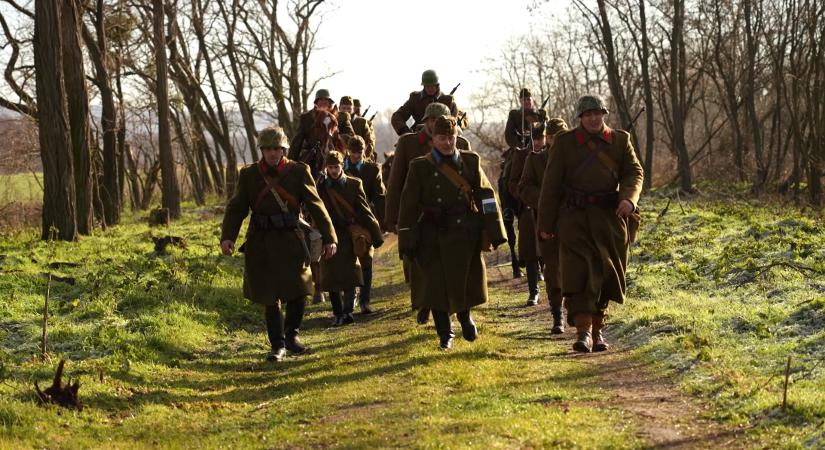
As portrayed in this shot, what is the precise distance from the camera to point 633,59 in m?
52.5

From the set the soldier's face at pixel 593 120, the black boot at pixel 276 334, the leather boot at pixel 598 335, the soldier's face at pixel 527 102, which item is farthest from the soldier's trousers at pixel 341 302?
the soldier's face at pixel 593 120

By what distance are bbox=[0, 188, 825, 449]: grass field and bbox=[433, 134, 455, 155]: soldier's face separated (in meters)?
1.76

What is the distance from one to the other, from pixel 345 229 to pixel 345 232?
0.05m

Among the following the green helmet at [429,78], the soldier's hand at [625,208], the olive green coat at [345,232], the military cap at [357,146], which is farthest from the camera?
the green helmet at [429,78]

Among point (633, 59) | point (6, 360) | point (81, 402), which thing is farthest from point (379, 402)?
point (633, 59)

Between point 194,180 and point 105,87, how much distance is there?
17752 mm

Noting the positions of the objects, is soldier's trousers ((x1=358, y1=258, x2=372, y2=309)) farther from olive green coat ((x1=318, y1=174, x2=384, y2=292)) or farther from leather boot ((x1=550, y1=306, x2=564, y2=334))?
leather boot ((x1=550, y1=306, x2=564, y2=334))

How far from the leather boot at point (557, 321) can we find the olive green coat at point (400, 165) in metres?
1.86

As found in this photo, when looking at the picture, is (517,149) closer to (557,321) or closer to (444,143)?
(557,321)

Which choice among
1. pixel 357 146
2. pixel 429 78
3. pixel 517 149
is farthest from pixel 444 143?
pixel 429 78

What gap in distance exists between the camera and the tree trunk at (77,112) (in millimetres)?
19234

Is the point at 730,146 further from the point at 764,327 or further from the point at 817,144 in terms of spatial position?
the point at 764,327

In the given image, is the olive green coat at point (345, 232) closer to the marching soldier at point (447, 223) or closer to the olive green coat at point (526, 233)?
the olive green coat at point (526, 233)

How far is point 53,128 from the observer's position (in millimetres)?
17562
